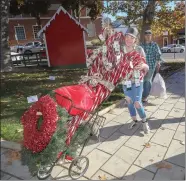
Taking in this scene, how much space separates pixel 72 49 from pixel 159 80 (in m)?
8.65

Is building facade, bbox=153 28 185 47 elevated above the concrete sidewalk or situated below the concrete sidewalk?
above

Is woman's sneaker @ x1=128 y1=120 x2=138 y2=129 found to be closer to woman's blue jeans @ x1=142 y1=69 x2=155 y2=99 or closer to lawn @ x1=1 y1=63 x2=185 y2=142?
lawn @ x1=1 y1=63 x2=185 y2=142

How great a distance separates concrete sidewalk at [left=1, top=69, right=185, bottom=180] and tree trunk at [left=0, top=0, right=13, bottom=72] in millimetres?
8978

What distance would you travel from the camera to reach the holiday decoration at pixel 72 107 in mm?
2297

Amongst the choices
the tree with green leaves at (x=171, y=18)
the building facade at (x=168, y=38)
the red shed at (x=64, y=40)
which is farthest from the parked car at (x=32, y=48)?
the tree with green leaves at (x=171, y=18)

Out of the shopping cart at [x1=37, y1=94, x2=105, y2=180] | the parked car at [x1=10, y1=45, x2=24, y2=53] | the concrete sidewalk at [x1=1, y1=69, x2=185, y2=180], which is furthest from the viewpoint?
the parked car at [x1=10, y1=45, x2=24, y2=53]

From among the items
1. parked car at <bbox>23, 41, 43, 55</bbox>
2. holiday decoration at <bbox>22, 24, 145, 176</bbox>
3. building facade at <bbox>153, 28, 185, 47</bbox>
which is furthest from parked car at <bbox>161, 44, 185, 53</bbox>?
holiday decoration at <bbox>22, 24, 145, 176</bbox>

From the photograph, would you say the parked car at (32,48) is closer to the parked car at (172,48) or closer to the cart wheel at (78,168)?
the parked car at (172,48)

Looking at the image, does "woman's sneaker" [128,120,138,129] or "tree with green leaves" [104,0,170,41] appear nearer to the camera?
"woman's sneaker" [128,120,138,129]

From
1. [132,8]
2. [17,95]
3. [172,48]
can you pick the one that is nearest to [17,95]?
[17,95]

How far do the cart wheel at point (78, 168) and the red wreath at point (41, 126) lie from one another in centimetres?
73

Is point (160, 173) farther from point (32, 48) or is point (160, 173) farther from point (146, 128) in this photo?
point (32, 48)

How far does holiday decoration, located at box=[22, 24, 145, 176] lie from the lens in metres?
2.30

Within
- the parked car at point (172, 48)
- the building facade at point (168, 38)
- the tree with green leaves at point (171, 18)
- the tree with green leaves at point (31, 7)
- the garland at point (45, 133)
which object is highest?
the tree with green leaves at point (31, 7)
